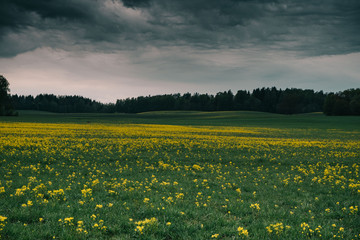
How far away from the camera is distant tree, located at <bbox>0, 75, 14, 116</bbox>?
8425 cm

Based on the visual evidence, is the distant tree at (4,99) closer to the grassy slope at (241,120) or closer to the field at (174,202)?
the grassy slope at (241,120)

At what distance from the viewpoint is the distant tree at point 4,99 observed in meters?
84.2

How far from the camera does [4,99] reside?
85.2 metres

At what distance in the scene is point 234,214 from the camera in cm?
772

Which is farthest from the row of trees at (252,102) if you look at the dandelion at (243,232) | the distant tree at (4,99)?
the dandelion at (243,232)

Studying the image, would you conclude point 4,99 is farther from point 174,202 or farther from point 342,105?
point 342,105

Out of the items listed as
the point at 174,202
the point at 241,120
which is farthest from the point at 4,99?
the point at 174,202

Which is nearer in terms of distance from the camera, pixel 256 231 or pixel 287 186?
pixel 256 231

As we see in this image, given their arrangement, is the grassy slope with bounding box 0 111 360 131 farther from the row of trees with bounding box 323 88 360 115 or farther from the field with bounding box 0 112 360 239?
the field with bounding box 0 112 360 239

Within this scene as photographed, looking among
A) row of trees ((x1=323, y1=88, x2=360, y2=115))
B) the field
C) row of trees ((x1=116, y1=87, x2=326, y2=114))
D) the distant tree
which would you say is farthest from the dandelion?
row of trees ((x1=116, y1=87, x2=326, y2=114))

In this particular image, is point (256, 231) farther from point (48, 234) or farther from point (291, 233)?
point (48, 234)

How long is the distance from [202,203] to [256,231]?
95.7 inches

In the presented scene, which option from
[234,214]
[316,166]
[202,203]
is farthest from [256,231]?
[316,166]

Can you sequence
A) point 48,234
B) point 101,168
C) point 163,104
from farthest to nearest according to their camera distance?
point 163,104 < point 101,168 < point 48,234
